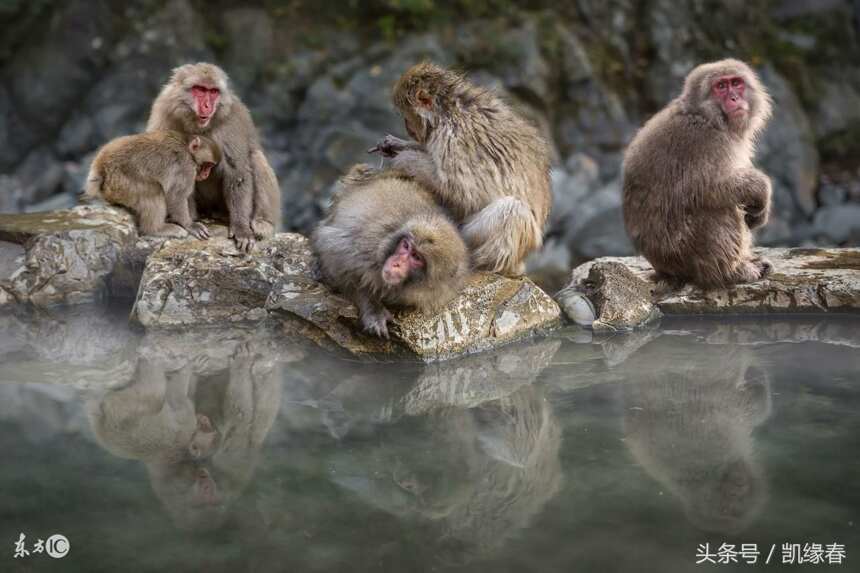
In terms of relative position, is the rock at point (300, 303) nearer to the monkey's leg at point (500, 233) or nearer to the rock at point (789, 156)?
the monkey's leg at point (500, 233)

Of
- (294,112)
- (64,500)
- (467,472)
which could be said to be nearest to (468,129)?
(467,472)

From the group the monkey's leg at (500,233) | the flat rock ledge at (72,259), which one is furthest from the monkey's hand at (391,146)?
the flat rock ledge at (72,259)

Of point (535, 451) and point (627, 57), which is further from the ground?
point (627, 57)

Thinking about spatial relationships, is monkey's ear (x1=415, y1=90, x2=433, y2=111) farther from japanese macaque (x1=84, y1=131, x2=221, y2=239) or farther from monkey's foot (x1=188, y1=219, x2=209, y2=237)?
monkey's foot (x1=188, y1=219, x2=209, y2=237)

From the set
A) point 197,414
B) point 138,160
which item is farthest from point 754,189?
point 138,160

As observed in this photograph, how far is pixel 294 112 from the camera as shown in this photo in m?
10.9

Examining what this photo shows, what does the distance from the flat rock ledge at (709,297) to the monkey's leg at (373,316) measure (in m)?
1.25

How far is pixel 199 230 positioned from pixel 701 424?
316 centimetres

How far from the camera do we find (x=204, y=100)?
17.6ft

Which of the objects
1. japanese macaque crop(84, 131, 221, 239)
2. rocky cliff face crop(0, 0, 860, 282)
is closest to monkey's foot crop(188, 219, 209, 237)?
japanese macaque crop(84, 131, 221, 239)

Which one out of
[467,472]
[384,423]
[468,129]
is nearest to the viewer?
[467,472]

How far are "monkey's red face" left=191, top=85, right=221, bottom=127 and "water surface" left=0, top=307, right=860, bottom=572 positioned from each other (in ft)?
4.20

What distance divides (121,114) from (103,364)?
276 inches

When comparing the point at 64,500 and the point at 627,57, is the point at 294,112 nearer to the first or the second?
the point at 627,57
